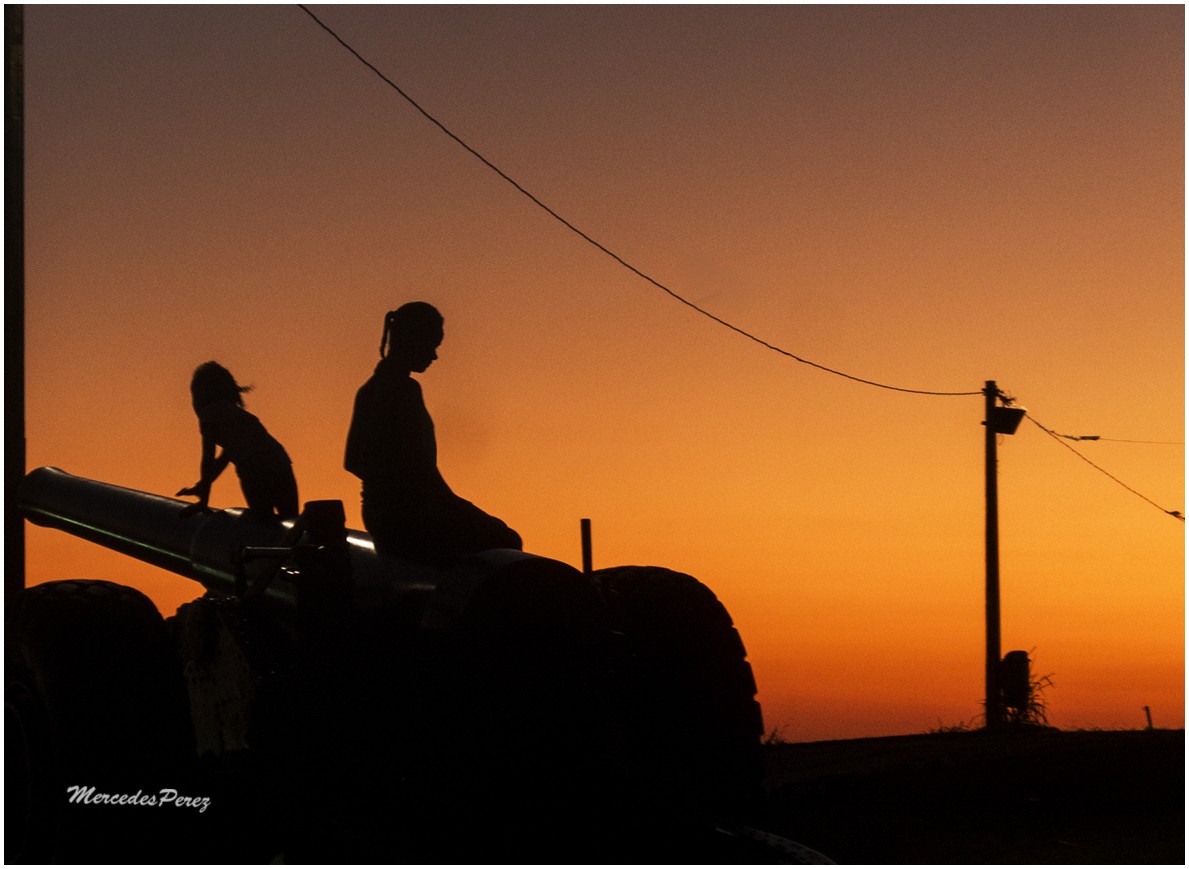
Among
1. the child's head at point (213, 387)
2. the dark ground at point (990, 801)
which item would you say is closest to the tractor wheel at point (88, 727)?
the dark ground at point (990, 801)

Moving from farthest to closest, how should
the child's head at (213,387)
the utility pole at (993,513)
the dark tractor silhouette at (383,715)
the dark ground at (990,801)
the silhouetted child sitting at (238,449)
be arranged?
the utility pole at (993,513), the child's head at (213,387), the silhouetted child sitting at (238,449), the dark ground at (990,801), the dark tractor silhouette at (383,715)

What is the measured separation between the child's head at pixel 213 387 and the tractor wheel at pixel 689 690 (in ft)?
12.6

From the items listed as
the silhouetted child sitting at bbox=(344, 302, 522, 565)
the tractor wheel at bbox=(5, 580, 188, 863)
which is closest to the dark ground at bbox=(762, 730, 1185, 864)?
the silhouetted child sitting at bbox=(344, 302, 522, 565)

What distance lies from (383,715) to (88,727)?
1388 mm

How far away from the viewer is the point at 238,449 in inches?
331

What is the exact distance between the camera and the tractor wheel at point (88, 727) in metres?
5.54

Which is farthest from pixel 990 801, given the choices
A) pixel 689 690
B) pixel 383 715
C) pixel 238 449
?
pixel 383 715

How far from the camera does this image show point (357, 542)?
5883 millimetres

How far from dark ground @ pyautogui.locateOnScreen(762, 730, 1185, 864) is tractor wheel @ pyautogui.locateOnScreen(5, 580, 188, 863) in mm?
2160

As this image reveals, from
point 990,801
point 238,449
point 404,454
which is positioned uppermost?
point 238,449

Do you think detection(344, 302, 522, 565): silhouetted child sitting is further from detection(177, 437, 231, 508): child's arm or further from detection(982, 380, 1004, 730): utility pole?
detection(982, 380, 1004, 730): utility pole

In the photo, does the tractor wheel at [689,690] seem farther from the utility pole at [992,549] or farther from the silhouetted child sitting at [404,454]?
the utility pole at [992,549]

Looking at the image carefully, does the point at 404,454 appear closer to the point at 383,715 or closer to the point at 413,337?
the point at 413,337

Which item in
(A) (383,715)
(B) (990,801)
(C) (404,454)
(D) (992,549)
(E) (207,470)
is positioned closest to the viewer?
(A) (383,715)
